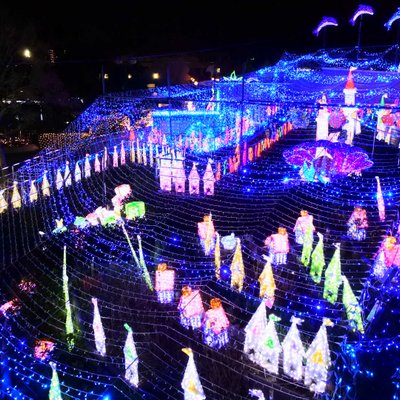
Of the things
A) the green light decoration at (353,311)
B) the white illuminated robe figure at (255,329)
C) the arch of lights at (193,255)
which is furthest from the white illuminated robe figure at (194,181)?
the white illuminated robe figure at (255,329)

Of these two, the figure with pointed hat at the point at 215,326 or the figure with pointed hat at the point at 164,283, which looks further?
the figure with pointed hat at the point at 164,283

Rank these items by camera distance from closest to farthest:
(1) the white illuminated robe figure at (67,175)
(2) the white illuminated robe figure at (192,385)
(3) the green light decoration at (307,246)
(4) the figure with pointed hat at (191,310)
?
(2) the white illuminated robe figure at (192,385) < (4) the figure with pointed hat at (191,310) < (3) the green light decoration at (307,246) < (1) the white illuminated robe figure at (67,175)

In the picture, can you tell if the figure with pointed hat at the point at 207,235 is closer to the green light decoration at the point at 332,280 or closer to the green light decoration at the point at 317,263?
the green light decoration at the point at 317,263

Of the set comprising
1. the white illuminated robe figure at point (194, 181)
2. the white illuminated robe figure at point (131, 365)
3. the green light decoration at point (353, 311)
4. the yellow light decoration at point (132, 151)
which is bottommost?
the white illuminated robe figure at point (131, 365)

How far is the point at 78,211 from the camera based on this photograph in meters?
8.88

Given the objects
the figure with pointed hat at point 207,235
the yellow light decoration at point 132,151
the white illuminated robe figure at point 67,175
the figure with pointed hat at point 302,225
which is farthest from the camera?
the yellow light decoration at point 132,151

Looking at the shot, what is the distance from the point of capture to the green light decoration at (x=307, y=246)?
6801mm

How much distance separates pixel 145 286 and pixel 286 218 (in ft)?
11.5

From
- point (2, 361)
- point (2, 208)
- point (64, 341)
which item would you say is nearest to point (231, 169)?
point (2, 208)

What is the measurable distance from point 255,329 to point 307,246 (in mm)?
2529

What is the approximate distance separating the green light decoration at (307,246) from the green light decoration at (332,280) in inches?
32.9

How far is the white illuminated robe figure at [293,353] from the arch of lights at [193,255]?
0.02 metres

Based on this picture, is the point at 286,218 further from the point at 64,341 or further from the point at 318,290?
the point at 64,341

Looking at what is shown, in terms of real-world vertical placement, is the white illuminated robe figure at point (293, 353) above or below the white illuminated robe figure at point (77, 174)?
below
